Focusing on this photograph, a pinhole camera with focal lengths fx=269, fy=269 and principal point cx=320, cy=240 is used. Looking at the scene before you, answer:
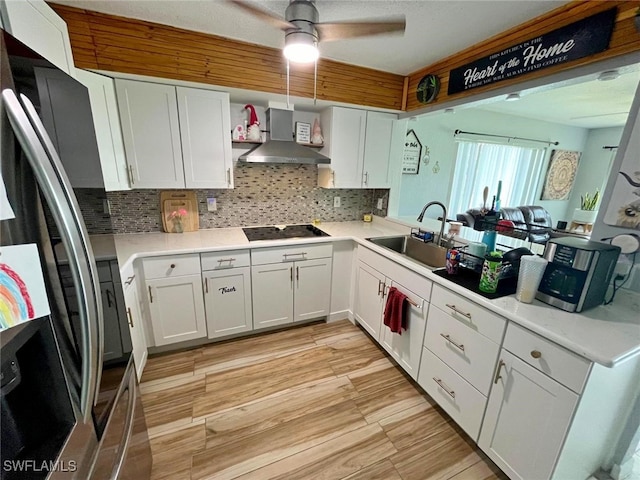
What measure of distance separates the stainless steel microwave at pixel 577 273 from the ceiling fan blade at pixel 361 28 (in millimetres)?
1302

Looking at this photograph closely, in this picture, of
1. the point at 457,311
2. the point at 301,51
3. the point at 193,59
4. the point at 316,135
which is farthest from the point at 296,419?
the point at 193,59

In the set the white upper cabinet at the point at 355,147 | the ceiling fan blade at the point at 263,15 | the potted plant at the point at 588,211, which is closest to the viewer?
the ceiling fan blade at the point at 263,15

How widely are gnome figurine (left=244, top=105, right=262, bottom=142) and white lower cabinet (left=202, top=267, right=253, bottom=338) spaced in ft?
3.90

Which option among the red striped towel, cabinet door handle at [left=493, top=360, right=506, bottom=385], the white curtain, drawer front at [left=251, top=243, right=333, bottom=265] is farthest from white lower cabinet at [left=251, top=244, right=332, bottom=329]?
the white curtain

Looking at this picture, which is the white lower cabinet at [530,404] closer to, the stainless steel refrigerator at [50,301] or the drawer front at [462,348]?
the drawer front at [462,348]

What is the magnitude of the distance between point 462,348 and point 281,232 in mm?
1746

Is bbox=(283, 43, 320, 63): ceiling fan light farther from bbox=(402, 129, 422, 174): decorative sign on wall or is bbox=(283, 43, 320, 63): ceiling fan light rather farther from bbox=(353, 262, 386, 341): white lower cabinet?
bbox=(402, 129, 422, 174): decorative sign on wall

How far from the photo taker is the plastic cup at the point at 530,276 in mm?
1297

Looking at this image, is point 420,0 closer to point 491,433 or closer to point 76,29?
point 76,29

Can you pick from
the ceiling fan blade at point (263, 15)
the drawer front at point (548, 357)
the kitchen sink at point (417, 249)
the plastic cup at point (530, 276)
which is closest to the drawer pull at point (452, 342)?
the drawer front at point (548, 357)

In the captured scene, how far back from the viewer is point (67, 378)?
664mm

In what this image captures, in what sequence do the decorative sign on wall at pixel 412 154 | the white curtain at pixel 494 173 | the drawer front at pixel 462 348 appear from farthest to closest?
the white curtain at pixel 494 173 → the decorative sign on wall at pixel 412 154 → the drawer front at pixel 462 348

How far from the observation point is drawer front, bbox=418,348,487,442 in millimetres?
1494

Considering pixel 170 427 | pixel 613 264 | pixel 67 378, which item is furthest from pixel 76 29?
pixel 613 264
